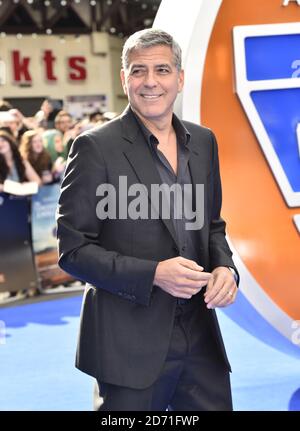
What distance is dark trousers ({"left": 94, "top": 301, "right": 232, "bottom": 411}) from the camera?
2.13 m

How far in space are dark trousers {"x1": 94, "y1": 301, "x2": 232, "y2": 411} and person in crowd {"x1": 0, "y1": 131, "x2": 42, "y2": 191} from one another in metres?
4.60

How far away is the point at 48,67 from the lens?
18.8m

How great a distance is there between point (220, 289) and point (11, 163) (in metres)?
4.80

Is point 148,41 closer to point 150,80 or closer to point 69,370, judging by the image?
point 150,80

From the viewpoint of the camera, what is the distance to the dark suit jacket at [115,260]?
2.04m

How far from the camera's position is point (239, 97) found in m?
3.65

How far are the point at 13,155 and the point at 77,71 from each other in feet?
42.3

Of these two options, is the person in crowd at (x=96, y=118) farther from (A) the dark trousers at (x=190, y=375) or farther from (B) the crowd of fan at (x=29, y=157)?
(A) the dark trousers at (x=190, y=375)

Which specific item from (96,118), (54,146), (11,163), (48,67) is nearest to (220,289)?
(11,163)

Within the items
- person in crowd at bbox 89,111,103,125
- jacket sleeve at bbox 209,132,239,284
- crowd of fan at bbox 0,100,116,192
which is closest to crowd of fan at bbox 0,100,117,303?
crowd of fan at bbox 0,100,116,192

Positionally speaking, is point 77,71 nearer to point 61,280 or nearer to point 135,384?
point 61,280

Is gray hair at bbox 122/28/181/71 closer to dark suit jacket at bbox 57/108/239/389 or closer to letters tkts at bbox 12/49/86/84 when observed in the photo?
dark suit jacket at bbox 57/108/239/389

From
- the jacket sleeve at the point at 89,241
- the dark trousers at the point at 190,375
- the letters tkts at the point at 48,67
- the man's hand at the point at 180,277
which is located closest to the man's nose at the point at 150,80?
→ the jacket sleeve at the point at 89,241

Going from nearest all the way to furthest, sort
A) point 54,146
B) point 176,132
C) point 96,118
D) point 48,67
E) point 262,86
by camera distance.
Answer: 1. point 176,132
2. point 262,86
3. point 54,146
4. point 96,118
5. point 48,67
